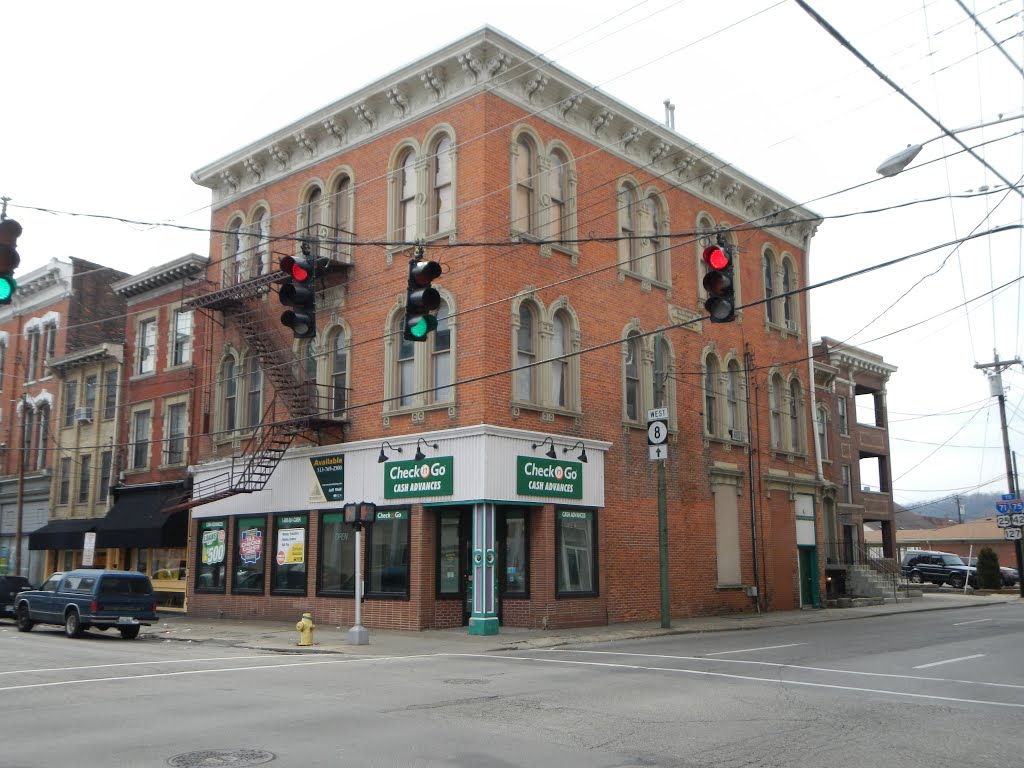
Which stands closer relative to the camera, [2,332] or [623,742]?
[623,742]

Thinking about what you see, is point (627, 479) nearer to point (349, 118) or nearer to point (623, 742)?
point (349, 118)

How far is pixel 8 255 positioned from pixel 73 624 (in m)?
14.7

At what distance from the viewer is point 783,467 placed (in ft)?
110

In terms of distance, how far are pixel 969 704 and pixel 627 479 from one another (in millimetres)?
15124

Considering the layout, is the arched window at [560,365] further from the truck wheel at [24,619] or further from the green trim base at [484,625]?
the truck wheel at [24,619]

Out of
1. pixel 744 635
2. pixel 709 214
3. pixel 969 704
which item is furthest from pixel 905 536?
pixel 969 704

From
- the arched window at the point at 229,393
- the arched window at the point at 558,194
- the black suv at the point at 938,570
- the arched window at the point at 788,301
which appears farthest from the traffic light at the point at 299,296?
the black suv at the point at 938,570

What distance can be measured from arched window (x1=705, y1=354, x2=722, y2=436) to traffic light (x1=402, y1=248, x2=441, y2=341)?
60.5 ft

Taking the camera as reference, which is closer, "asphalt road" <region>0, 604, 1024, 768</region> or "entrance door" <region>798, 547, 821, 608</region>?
"asphalt road" <region>0, 604, 1024, 768</region>

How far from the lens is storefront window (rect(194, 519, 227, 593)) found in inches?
1161

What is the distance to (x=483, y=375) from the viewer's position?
22.5 meters

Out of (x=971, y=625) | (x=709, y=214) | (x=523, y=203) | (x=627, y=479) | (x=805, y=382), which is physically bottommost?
(x=971, y=625)

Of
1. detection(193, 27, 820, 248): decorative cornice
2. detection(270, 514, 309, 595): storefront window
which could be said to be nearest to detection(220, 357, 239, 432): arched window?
detection(270, 514, 309, 595): storefront window

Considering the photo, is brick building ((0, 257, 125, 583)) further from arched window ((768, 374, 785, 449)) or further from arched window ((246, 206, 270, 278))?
arched window ((768, 374, 785, 449))
